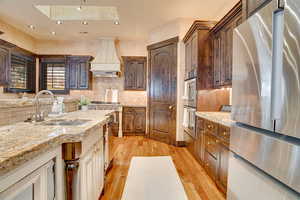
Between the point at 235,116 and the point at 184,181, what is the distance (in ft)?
5.24

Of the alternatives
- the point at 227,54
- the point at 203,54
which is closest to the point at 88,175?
the point at 227,54

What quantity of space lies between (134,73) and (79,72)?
183cm

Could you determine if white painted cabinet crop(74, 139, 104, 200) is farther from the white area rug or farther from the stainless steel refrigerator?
the stainless steel refrigerator

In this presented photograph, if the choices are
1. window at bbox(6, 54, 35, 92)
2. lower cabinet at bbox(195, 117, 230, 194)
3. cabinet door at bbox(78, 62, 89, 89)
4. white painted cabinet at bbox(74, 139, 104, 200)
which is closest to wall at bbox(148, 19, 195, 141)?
lower cabinet at bbox(195, 117, 230, 194)

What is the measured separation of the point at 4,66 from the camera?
183 inches

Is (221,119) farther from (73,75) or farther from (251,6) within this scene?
(73,75)

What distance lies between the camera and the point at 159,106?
5.08m

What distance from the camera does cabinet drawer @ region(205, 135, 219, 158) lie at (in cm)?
248

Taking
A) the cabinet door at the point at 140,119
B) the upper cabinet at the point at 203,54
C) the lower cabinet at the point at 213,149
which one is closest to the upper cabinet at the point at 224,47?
the upper cabinet at the point at 203,54

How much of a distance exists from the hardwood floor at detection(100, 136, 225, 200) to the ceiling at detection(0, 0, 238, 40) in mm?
3166

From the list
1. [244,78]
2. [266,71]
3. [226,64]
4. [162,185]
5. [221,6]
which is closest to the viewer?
[266,71]

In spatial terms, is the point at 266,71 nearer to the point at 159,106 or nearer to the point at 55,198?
the point at 55,198

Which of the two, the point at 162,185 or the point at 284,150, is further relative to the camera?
the point at 162,185

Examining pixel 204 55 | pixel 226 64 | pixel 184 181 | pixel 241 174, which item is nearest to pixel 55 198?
pixel 241 174
